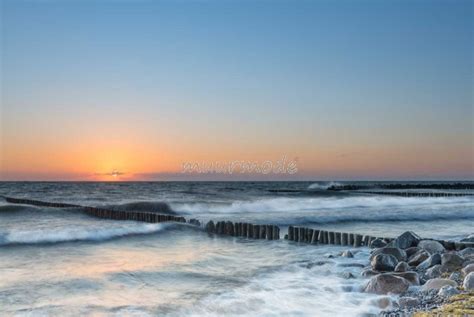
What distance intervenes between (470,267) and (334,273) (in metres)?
2.78

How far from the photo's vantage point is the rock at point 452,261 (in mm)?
10019

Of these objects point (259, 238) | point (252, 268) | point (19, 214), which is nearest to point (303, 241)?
point (259, 238)

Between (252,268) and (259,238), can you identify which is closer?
(252,268)

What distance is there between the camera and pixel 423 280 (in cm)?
941

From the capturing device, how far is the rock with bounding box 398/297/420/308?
7.59 meters

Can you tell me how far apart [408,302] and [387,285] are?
1106 millimetres

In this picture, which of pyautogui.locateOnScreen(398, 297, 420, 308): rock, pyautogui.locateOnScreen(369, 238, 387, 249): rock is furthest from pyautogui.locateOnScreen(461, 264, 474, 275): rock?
pyautogui.locateOnScreen(369, 238, 387, 249): rock

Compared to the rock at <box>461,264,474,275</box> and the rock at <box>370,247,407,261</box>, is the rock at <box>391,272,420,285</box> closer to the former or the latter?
the rock at <box>461,264,474,275</box>

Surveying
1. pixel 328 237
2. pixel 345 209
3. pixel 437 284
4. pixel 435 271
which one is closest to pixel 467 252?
pixel 435 271

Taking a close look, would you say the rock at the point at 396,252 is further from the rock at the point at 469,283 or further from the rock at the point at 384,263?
the rock at the point at 469,283

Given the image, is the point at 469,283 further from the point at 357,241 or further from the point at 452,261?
the point at 357,241

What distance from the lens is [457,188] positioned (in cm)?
8175

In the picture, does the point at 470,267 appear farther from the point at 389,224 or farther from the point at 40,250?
the point at 389,224

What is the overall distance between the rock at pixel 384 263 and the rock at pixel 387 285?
151cm
